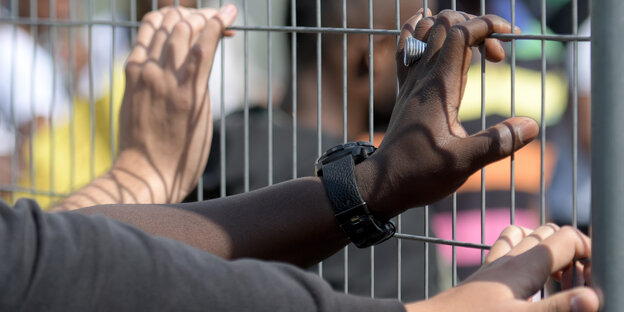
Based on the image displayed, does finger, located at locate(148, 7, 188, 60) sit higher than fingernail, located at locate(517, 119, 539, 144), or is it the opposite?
finger, located at locate(148, 7, 188, 60)

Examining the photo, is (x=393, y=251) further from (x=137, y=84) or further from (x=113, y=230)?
(x=113, y=230)

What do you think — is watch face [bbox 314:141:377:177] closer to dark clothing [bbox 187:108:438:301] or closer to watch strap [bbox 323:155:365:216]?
watch strap [bbox 323:155:365:216]

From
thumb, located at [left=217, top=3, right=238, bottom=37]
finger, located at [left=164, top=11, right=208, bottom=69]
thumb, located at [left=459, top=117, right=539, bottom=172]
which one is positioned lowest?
thumb, located at [left=459, top=117, right=539, bottom=172]

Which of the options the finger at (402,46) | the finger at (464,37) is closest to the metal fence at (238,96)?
the finger at (402,46)

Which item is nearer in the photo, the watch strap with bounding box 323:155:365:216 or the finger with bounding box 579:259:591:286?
the finger with bounding box 579:259:591:286

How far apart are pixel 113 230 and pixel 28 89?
1289 millimetres

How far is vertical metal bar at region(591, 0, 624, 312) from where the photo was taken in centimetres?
56

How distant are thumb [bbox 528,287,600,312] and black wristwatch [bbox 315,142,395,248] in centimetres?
27

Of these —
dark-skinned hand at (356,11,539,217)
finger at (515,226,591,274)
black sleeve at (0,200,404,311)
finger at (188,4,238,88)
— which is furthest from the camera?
finger at (188,4,238,88)

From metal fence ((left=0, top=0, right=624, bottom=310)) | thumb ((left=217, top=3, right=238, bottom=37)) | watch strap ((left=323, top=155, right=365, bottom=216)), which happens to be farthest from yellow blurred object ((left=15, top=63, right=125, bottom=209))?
watch strap ((left=323, top=155, right=365, bottom=216))

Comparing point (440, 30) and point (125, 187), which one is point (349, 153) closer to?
point (440, 30)

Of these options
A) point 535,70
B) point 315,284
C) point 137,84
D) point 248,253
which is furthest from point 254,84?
point 315,284

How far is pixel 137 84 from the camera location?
52.0 inches

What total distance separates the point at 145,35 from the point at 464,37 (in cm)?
69
